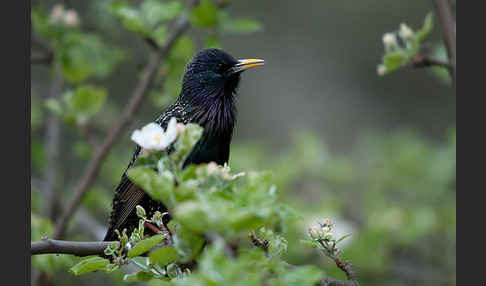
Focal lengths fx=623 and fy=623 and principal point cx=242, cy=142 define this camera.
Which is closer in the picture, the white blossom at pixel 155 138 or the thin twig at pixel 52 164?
the white blossom at pixel 155 138

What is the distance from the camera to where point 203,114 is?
10.2ft

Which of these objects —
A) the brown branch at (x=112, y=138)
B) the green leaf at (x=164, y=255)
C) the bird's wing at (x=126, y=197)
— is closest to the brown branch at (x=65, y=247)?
the green leaf at (x=164, y=255)

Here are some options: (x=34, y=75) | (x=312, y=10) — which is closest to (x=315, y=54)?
(x=312, y=10)

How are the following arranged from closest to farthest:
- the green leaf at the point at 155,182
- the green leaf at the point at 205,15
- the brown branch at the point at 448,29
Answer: the green leaf at the point at 155,182, the brown branch at the point at 448,29, the green leaf at the point at 205,15

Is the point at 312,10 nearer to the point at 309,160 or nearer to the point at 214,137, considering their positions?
the point at 309,160

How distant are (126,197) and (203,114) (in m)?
0.56

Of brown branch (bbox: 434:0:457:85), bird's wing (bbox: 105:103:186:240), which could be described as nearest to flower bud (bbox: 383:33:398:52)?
brown branch (bbox: 434:0:457:85)

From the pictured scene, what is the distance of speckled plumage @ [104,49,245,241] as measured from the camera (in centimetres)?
301

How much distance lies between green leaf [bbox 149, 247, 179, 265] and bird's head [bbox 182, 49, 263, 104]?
6.03 ft

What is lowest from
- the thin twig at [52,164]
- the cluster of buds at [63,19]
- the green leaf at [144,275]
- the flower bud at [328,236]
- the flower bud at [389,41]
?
the green leaf at [144,275]

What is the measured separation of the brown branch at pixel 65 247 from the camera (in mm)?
1647

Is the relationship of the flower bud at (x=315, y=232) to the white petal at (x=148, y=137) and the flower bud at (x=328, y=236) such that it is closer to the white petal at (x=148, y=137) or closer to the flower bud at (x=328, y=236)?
the flower bud at (x=328, y=236)

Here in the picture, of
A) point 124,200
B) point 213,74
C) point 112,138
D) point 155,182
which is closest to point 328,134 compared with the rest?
point 112,138

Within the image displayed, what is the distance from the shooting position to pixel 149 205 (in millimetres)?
3080
